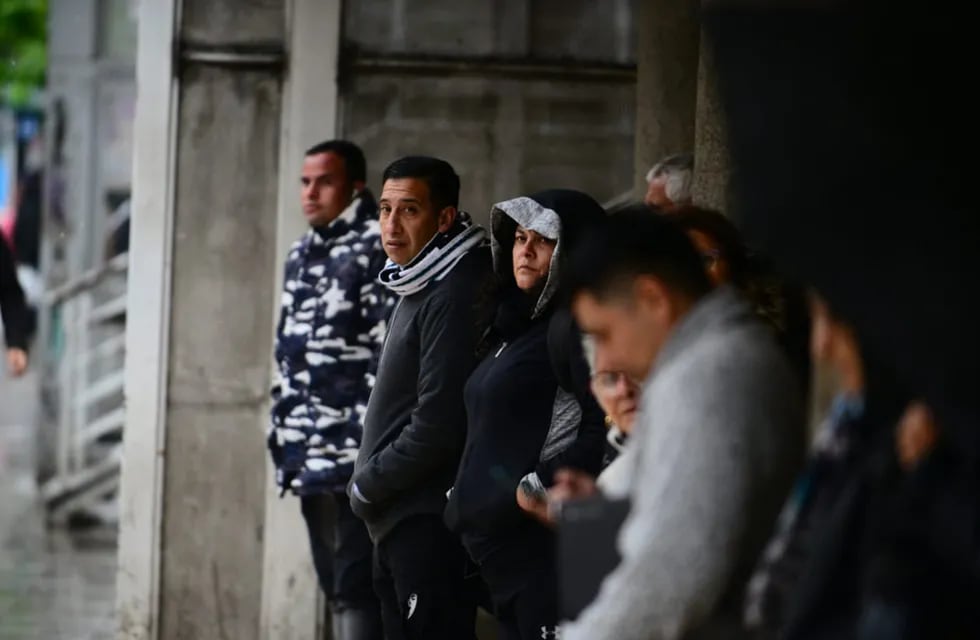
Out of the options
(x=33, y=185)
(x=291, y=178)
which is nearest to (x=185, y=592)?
(x=291, y=178)

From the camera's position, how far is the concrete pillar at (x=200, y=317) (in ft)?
30.7

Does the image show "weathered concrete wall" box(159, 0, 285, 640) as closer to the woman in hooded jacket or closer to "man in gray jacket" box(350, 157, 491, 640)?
"man in gray jacket" box(350, 157, 491, 640)

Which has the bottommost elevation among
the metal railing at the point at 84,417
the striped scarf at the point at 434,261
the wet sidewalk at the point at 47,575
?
the wet sidewalk at the point at 47,575

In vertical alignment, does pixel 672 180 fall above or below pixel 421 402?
above

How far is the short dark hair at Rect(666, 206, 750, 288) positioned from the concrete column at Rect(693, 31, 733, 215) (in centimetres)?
165

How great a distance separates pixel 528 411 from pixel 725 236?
122 cm

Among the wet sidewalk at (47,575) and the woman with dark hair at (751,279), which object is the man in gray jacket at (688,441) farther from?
the wet sidewalk at (47,575)

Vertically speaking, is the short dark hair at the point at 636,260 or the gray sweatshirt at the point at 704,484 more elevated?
the short dark hair at the point at 636,260

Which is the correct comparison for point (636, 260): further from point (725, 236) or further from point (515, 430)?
point (515, 430)

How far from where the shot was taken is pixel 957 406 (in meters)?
3.19

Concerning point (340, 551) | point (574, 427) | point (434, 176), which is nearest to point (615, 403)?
point (574, 427)

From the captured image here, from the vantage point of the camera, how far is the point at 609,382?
17.0 feet

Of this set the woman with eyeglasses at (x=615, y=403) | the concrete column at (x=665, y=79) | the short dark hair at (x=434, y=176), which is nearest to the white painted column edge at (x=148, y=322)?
the concrete column at (x=665, y=79)

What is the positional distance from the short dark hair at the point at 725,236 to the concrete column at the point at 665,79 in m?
3.22
